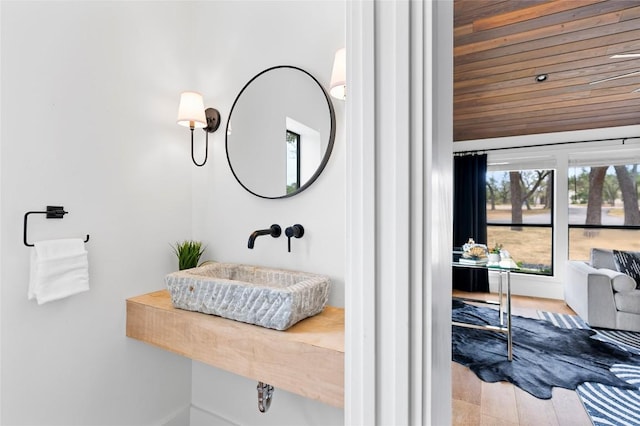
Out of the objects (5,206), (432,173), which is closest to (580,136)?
(432,173)

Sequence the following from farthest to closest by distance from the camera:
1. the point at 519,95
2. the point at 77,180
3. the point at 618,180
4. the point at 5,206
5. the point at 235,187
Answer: the point at 618,180 < the point at 519,95 < the point at 235,187 < the point at 77,180 < the point at 5,206

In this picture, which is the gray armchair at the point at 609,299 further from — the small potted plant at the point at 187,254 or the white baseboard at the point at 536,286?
the small potted plant at the point at 187,254

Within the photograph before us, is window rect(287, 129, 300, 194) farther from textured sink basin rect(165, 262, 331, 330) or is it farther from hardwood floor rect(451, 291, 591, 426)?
hardwood floor rect(451, 291, 591, 426)

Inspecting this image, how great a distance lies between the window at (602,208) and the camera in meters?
4.10

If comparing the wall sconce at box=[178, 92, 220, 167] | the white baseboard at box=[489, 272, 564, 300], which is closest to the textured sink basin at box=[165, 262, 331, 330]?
the wall sconce at box=[178, 92, 220, 167]

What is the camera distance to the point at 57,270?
45.2 inches

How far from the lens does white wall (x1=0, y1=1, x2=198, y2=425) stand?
3.60 ft

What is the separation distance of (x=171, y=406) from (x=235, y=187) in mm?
1160

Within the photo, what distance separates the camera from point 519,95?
3.12 m

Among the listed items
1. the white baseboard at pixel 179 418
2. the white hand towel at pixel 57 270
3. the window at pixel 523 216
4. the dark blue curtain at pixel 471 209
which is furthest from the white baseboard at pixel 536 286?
the white hand towel at pixel 57 270

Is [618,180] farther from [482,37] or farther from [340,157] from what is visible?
[340,157]

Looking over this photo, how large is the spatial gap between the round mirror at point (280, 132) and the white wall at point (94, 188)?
30 centimetres

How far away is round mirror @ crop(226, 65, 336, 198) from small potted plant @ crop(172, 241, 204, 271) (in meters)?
0.43

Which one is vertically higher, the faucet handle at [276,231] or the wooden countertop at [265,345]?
the faucet handle at [276,231]
